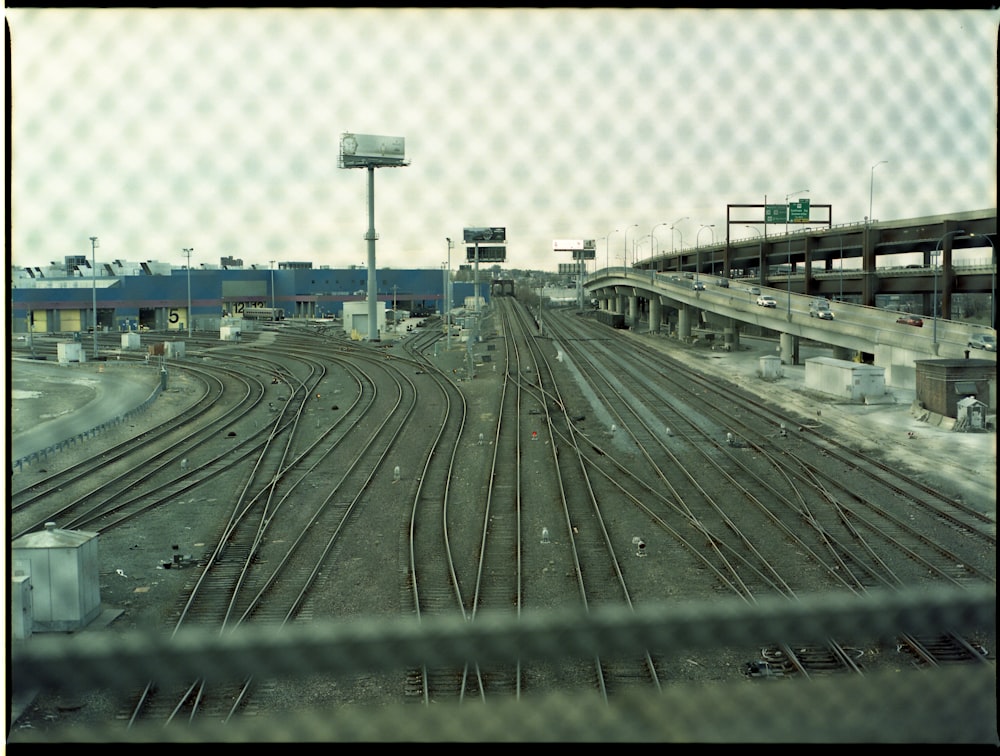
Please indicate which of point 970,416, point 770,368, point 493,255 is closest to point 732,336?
point 770,368

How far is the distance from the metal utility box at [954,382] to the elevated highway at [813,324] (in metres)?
0.84

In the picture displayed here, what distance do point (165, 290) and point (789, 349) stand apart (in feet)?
52.6

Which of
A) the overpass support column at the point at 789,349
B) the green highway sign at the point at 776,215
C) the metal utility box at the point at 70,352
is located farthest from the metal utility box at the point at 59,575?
the overpass support column at the point at 789,349

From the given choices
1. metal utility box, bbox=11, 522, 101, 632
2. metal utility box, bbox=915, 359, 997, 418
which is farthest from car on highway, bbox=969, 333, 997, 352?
metal utility box, bbox=11, 522, 101, 632

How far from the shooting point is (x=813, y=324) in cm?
2075

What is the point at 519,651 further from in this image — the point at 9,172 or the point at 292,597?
the point at 292,597

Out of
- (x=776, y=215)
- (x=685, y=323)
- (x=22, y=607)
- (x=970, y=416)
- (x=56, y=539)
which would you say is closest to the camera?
(x=22, y=607)

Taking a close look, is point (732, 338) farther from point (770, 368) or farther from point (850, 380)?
point (850, 380)

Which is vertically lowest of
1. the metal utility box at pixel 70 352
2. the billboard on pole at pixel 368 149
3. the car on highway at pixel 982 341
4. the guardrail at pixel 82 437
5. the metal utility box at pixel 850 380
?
the guardrail at pixel 82 437

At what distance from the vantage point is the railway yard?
4801 mm

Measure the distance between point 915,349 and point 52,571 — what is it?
16.4 meters

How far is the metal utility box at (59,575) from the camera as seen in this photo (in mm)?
5480

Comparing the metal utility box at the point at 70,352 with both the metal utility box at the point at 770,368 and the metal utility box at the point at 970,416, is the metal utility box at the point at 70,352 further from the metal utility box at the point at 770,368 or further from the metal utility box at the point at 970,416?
the metal utility box at the point at 970,416

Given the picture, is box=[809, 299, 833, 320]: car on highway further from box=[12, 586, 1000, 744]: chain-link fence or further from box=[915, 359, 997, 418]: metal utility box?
box=[12, 586, 1000, 744]: chain-link fence
